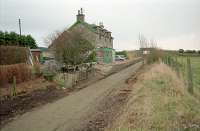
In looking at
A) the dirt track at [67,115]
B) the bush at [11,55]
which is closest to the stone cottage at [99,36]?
the bush at [11,55]

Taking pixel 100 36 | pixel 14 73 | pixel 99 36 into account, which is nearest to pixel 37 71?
pixel 14 73

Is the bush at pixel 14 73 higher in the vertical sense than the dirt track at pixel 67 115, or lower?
higher

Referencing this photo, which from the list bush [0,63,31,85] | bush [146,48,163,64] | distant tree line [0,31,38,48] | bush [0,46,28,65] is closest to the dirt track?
bush [0,63,31,85]

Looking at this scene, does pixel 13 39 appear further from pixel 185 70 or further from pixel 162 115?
pixel 162 115

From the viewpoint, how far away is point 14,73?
784 inches

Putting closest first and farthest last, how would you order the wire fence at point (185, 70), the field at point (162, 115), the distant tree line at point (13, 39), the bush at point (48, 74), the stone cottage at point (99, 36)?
the field at point (162, 115)
the wire fence at point (185, 70)
the bush at point (48, 74)
the distant tree line at point (13, 39)
the stone cottage at point (99, 36)

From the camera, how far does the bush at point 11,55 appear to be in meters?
23.4

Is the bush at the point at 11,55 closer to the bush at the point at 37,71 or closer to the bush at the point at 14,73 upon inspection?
the bush at the point at 37,71

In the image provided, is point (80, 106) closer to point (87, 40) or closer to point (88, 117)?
point (88, 117)

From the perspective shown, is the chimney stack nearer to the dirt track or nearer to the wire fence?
the wire fence

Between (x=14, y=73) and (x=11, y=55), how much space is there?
4693 millimetres

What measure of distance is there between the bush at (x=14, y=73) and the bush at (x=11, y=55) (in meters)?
2.95

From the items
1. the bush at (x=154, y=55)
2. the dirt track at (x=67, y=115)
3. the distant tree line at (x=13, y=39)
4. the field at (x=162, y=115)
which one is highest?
the distant tree line at (x=13, y=39)

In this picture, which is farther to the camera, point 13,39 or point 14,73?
point 13,39
